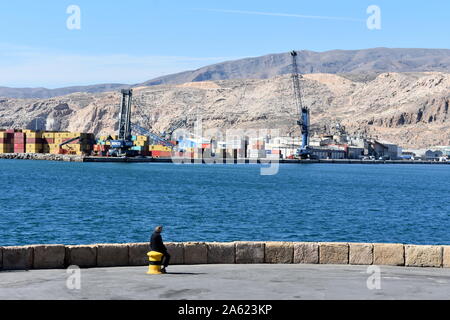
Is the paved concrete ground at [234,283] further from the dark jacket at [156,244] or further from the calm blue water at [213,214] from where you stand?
the calm blue water at [213,214]

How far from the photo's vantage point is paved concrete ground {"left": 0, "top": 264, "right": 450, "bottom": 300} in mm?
16125

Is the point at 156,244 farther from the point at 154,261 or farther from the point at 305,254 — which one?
the point at 305,254

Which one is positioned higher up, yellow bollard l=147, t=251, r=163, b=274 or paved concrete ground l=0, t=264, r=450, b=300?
yellow bollard l=147, t=251, r=163, b=274

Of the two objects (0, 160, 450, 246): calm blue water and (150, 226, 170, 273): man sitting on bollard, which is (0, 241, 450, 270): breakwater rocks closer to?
(150, 226, 170, 273): man sitting on bollard

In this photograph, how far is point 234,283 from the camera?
17.8 meters

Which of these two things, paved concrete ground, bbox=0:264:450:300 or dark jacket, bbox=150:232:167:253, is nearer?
paved concrete ground, bbox=0:264:450:300

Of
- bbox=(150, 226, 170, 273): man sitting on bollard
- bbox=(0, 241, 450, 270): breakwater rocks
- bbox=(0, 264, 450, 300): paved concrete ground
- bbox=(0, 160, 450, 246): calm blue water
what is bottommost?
bbox=(0, 160, 450, 246): calm blue water

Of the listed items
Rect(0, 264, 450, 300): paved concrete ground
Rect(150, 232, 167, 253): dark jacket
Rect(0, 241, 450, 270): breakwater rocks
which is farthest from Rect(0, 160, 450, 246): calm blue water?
Rect(150, 232, 167, 253): dark jacket

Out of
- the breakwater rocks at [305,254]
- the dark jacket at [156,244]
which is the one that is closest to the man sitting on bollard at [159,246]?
the dark jacket at [156,244]

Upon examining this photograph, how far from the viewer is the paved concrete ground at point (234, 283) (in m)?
16.1

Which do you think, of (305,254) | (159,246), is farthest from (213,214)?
(159,246)

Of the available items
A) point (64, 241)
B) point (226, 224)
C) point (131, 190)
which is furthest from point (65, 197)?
point (64, 241)

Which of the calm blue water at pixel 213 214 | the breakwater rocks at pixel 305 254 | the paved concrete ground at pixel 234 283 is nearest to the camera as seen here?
the paved concrete ground at pixel 234 283
